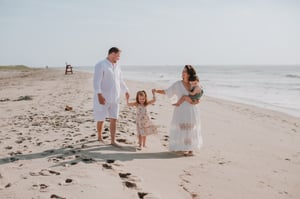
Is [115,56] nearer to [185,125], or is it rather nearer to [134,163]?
[185,125]

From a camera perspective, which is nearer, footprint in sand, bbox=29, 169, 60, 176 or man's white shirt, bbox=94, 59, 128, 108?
footprint in sand, bbox=29, 169, 60, 176

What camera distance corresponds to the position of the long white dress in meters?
6.12

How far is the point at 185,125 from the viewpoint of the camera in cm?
616

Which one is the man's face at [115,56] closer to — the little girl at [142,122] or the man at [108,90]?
the man at [108,90]

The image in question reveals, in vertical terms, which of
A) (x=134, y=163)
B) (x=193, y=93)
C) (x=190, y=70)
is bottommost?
(x=134, y=163)

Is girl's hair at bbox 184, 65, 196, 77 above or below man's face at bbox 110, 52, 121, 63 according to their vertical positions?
below

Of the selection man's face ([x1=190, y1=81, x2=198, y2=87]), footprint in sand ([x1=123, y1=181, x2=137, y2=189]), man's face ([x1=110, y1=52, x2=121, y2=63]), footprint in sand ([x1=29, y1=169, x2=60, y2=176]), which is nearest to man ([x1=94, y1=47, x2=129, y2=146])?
man's face ([x1=110, y1=52, x2=121, y2=63])

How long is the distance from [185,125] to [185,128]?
5cm

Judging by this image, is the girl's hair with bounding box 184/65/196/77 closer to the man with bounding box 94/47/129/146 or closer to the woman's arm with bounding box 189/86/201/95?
the woman's arm with bounding box 189/86/201/95

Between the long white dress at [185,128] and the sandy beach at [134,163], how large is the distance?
0.72 ft

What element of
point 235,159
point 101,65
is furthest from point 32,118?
point 235,159

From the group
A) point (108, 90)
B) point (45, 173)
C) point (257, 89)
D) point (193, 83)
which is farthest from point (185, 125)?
point (257, 89)

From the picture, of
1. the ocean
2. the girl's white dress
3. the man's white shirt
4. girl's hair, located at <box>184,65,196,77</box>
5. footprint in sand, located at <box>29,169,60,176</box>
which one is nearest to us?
footprint in sand, located at <box>29,169,60,176</box>

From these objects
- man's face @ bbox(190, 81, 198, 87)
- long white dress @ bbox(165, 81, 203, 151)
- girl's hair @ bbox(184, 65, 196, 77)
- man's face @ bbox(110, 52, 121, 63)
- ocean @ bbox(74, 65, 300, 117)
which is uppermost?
man's face @ bbox(110, 52, 121, 63)
